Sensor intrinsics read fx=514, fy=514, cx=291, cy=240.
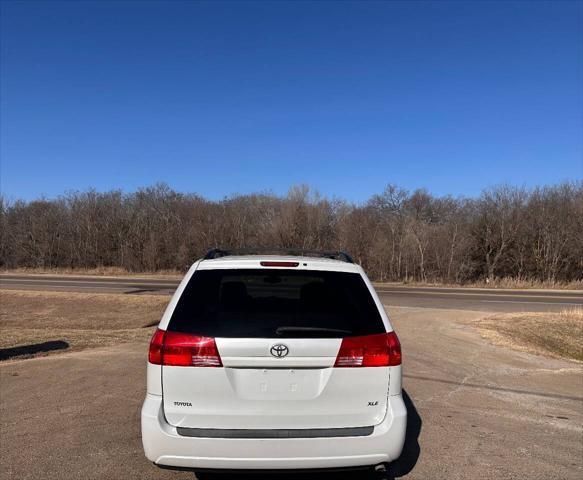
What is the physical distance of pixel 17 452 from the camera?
458 cm

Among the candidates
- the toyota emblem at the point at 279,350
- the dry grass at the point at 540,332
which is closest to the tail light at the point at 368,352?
the toyota emblem at the point at 279,350

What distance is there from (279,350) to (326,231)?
39.0 meters

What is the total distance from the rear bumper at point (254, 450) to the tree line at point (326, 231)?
34.2m

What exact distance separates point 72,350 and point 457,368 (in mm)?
7209

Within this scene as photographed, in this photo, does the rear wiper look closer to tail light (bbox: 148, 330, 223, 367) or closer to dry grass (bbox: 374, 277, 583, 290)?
tail light (bbox: 148, 330, 223, 367)

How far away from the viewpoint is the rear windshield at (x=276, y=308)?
11.5 ft

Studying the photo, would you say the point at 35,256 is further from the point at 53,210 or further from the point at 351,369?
the point at 351,369

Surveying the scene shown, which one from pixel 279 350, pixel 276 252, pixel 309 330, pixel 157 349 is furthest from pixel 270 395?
pixel 276 252

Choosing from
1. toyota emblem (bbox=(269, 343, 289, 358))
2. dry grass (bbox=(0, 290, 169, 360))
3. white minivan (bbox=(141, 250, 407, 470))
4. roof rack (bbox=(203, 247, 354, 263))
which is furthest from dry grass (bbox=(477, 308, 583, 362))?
toyota emblem (bbox=(269, 343, 289, 358))

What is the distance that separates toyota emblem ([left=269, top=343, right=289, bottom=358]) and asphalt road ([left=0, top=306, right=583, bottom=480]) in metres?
1.30

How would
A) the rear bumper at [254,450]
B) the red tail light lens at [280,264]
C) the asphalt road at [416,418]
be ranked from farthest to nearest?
1. the asphalt road at [416,418]
2. the red tail light lens at [280,264]
3. the rear bumper at [254,450]

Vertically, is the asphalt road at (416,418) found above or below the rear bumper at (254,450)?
below

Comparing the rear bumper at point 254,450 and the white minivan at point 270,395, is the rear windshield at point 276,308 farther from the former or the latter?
the rear bumper at point 254,450

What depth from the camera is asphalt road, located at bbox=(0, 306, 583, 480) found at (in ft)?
14.1
